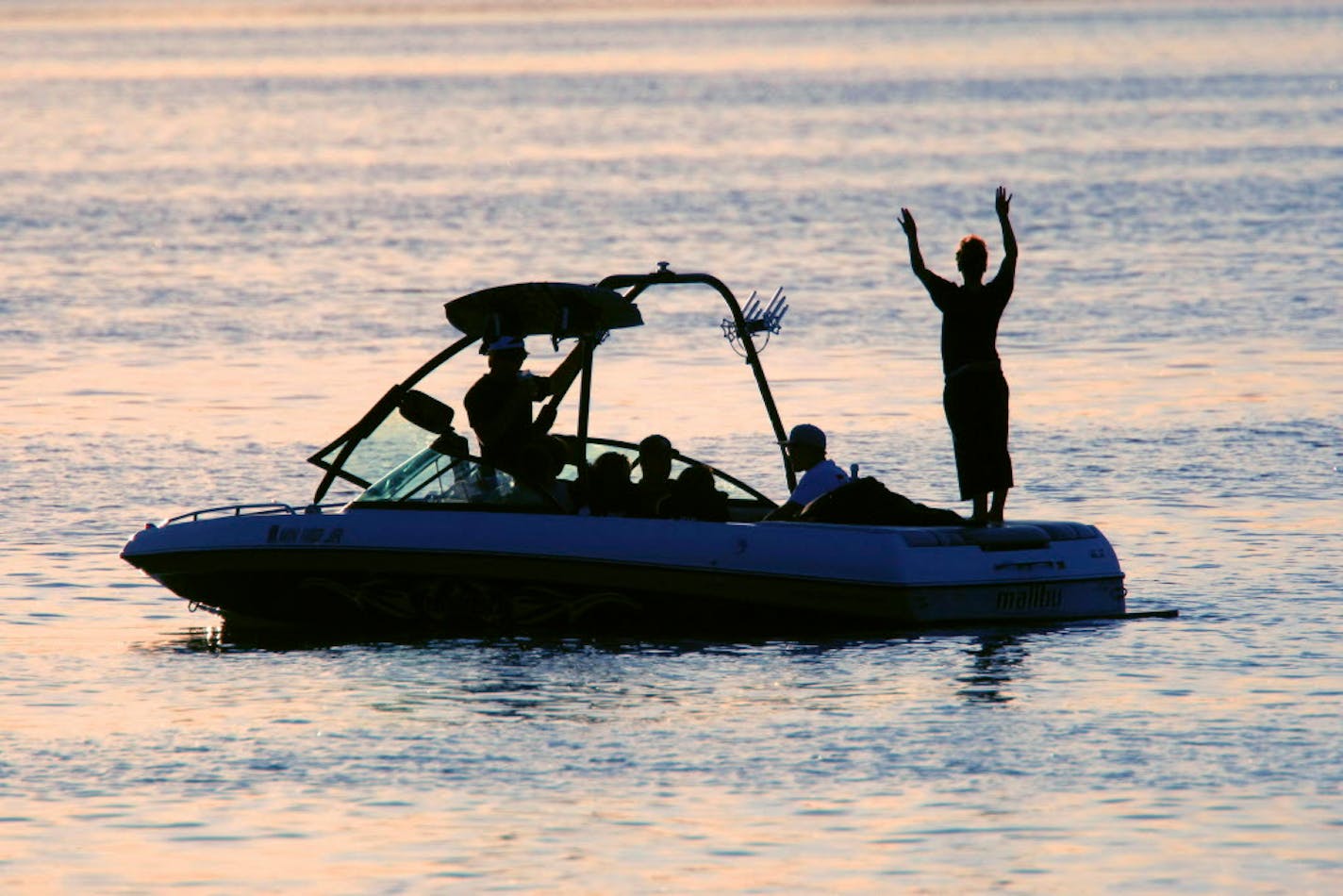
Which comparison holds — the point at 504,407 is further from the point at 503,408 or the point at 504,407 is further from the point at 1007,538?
the point at 1007,538

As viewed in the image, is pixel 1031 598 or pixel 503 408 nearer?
pixel 1031 598

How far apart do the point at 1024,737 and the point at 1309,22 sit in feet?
595

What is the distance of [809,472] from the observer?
53.9 ft

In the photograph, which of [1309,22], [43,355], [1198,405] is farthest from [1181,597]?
[1309,22]

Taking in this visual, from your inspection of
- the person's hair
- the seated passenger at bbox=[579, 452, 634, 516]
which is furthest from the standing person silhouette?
the seated passenger at bbox=[579, 452, 634, 516]

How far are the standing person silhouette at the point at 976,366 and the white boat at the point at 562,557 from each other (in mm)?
344

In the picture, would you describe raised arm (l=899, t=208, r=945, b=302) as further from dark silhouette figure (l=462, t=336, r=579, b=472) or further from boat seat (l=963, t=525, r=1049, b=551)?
dark silhouette figure (l=462, t=336, r=579, b=472)

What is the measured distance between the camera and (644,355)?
103 ft

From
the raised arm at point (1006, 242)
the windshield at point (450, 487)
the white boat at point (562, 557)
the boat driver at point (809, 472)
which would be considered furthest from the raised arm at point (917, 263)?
the windshield at point (450, 487)

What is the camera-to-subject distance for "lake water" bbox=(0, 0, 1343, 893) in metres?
12.0

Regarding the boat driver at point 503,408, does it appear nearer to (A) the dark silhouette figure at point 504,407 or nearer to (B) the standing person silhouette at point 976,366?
(A) the dark silhouette figure at point 504,407

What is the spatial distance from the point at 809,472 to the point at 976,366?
110 centimetres

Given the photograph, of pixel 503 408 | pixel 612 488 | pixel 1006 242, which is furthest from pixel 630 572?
pixel 1006 242

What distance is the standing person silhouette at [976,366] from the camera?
52.3 feet
